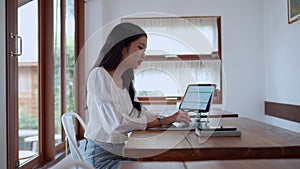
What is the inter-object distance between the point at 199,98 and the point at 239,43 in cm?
250

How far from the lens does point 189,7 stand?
422 centimetres


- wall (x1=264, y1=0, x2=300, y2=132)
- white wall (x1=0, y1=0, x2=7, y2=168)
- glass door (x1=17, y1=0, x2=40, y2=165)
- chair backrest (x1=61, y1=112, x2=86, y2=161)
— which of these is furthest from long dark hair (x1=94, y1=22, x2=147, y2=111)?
wall (x1=264, y1=0, x2=300, y2=132)

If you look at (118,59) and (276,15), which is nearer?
(118,59)

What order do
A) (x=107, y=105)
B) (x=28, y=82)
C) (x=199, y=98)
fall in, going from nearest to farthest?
(x=107, y=105)
(x=199, y=98)
(x=28, y=82)

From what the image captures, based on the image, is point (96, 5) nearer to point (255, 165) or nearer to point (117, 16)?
point (117, 16)

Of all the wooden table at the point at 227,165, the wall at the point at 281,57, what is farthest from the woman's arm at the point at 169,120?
the wall at the point at 281,57

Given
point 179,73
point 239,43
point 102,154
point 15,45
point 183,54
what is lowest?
point 102,154

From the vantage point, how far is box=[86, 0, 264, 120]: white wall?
4199 millimetres

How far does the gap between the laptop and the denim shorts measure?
11.0 inches

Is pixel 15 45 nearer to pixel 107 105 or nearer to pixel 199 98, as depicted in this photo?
pixel 107 105

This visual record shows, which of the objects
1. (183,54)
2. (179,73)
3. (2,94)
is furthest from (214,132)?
(183,54)

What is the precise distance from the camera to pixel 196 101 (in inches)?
76.6

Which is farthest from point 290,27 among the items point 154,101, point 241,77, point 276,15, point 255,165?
point 255,165

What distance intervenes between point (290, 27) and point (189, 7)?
1.33 metres
